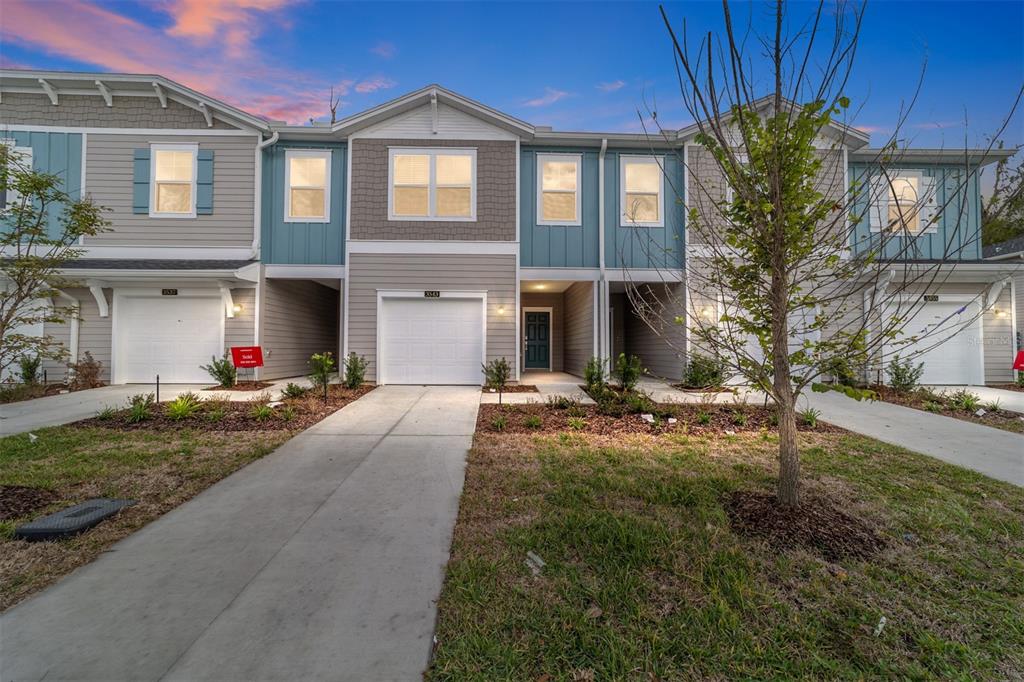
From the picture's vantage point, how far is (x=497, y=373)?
8.70 m

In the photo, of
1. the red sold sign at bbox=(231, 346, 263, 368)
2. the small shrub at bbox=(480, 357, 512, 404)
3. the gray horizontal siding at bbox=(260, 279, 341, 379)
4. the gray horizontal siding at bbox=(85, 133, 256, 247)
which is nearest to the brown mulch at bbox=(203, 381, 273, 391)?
the red sold sign at bbox=(231, 346, 263, 368)

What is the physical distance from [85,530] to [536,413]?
16.8ft

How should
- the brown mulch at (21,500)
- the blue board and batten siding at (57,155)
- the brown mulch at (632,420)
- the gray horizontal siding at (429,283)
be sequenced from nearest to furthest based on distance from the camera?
the brown mulch at (21,500), the brown mulch at (632,420), the blue board and batten siding at (57,155), the gray horizontal siding at (429,283)

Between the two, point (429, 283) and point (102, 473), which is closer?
point (102, 473)

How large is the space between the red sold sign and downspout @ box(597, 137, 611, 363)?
811 cm

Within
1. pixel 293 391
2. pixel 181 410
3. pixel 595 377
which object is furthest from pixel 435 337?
pixel 181 410

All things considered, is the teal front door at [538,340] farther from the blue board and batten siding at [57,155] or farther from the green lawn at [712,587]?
the blue board and batten siding at [57,155]

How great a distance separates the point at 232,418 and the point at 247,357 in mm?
3522

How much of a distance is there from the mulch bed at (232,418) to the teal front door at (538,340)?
8097 millimetres

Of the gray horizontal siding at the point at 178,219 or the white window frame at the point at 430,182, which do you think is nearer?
the gray horizontal siding at the point at 178,219

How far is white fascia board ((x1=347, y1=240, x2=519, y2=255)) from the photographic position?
962 centimetres

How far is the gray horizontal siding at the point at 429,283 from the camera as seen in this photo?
961 centimetres

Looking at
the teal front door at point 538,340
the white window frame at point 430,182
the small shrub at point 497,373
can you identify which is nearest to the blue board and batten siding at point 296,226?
the white window frame at point 430,182

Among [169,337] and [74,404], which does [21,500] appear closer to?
[74,404]
